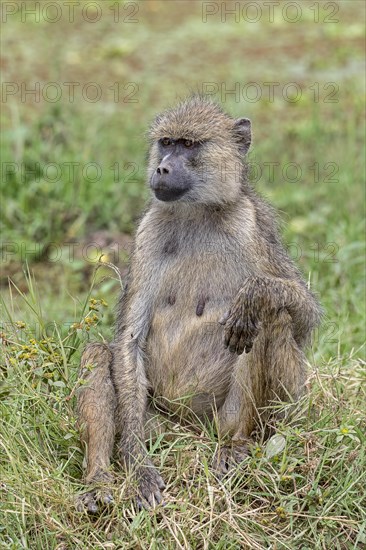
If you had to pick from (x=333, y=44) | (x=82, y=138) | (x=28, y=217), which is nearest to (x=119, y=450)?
(x=28, y=217)

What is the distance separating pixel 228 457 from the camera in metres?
4.72

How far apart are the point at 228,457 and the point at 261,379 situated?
14.7 inches

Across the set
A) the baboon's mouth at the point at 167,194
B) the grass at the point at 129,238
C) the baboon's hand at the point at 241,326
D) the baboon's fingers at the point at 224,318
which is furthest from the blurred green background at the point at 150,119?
the baboon's hand at the point at 241,326

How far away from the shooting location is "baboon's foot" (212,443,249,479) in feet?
15.3

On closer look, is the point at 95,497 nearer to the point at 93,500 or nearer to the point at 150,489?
the point at 93,500

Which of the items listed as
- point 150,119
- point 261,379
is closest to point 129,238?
point 150,119

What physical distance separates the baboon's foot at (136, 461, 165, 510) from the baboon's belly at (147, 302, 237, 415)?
1.25 ft

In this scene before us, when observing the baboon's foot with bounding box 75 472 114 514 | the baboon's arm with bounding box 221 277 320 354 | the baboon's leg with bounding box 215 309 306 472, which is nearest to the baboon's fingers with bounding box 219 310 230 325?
the baboon's arm with bounding box 221 277 320 354

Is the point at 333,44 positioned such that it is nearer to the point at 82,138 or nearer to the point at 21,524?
the point at 82,138

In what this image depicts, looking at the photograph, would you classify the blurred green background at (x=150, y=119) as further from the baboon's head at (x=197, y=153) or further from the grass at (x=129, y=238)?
the baboon's head at (x=197, y=153)

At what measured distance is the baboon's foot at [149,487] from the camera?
14.8 ft

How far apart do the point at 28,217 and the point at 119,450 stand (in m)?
3.51

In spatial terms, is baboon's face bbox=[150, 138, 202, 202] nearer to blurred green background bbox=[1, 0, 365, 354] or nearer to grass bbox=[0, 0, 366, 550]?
grass bbox=[0, 0, 366, 550]

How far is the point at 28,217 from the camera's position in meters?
7.95
